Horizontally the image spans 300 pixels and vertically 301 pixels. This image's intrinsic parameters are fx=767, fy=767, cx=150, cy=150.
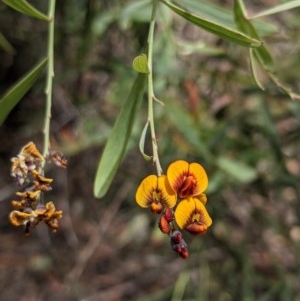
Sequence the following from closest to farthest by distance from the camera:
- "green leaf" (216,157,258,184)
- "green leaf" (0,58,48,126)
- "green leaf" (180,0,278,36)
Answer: "green leaf" (0,58,48,126) → "green leaf" (180,0,278,36) → "green leaf" (216,157,258,184)

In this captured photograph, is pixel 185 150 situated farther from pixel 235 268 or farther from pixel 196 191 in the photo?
pixel 196 191

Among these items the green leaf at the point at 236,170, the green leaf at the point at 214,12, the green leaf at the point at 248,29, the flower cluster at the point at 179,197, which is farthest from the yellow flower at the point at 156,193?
the green leaf at the point at 236,170

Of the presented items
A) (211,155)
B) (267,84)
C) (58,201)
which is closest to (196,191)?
(211,155)

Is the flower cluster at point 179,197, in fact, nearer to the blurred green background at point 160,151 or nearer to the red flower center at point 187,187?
the red flower center at point 187,187

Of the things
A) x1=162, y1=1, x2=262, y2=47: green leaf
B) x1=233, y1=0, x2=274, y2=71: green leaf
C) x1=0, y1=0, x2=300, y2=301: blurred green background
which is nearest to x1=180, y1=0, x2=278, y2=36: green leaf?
x1=0, y1=0, x2=300, y2=301: blurred green background

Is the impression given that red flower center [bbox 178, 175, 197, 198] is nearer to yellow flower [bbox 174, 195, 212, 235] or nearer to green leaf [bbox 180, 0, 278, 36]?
yellow flower [bbox 174, 195, 212, 235]

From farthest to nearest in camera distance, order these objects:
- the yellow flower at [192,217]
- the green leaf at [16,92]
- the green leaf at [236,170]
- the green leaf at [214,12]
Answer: the green leaf at [236,170]
the green leaf at [214,12]
the green leaf at [16,92]
the yellow flower at [192,217]
